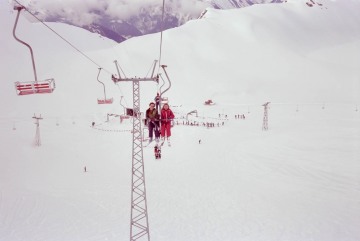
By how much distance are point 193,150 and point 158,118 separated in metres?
22.7

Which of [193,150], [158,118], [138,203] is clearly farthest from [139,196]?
[193,150]

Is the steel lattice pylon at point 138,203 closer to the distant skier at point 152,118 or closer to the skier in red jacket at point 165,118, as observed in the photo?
the distant skier at point 152,118

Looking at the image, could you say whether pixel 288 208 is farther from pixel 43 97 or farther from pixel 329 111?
pixel 43 97

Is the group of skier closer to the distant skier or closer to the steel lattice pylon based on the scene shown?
the distant skier

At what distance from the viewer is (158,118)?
1516 cm

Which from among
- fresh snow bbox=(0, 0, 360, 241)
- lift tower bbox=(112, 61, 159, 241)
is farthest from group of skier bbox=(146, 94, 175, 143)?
fresh snow bbox=(0, 0, 360, 241)

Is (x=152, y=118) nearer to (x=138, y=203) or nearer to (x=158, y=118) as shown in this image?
(x=158, y=118)

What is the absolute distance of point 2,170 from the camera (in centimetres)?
3111

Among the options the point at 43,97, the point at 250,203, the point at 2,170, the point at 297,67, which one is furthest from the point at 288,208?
the point at 297,67

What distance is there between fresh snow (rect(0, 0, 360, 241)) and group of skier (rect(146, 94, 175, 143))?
8790mm

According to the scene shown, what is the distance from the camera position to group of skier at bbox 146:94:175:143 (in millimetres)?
14961

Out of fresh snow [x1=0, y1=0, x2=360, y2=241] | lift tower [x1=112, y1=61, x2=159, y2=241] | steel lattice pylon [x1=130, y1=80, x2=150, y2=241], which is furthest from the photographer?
fresh snow [x1=0, y1=0, x2=360, y2=241]

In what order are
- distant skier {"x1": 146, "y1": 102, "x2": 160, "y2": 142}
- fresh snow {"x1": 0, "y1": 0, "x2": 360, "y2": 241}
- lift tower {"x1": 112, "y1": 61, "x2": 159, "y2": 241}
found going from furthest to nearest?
fresh snow {"x1": 0, "y1": 0, "x2": 360, "y2": 241}, distant skier {"x1": 146, "y1": 102, "x2": 160, "y2": 142}, lift tower {"x1": 112, "y1": 61, "x2": 159, "y2": 241}

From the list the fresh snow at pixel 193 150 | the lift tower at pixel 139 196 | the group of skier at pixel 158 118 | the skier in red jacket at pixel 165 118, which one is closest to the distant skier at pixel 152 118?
the group of skier at pixel 158 118
